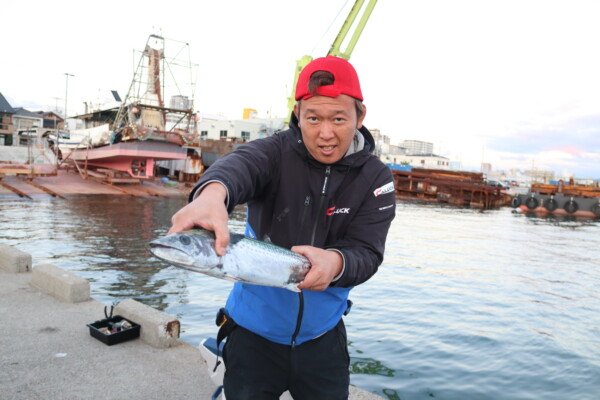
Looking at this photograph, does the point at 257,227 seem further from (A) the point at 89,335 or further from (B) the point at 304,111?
(A) the point at 89,335

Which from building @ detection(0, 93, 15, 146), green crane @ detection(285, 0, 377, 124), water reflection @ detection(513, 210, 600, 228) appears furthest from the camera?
building @ detection(0, 93, 15, 146)

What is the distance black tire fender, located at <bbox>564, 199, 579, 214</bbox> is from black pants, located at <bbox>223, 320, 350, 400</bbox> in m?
56.6

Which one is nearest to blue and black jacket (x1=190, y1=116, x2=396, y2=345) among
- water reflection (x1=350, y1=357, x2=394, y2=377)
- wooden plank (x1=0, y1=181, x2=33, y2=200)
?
water reflection (x1=350, y1=357, x2=394, y2=377)

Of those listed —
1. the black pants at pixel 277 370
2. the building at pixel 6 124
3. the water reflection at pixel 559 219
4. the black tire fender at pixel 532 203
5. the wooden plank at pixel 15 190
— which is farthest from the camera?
the building at pixel 6 124

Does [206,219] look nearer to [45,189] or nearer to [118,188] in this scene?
[45,189]

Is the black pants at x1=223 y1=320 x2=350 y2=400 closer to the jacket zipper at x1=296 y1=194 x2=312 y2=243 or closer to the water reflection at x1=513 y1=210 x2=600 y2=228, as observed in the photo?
the jacket zipper at x1=296 y1=194 x2=312 y2=243

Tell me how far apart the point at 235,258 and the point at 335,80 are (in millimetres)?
1172

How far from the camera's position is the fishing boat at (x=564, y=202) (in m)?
49.8

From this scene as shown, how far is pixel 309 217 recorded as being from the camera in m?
2.66

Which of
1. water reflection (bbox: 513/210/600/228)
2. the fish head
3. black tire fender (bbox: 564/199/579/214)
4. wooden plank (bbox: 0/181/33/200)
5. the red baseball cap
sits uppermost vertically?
the red baseball cap

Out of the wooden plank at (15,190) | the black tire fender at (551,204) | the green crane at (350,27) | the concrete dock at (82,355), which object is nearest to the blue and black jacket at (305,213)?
the concrete dock at (82,355)

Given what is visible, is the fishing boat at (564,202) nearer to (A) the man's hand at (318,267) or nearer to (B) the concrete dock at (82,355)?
→ (B) the concrete dock at (82,355)

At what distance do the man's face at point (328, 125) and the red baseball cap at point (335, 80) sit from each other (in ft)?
0.12

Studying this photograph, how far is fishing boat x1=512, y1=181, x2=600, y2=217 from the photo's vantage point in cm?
4981
